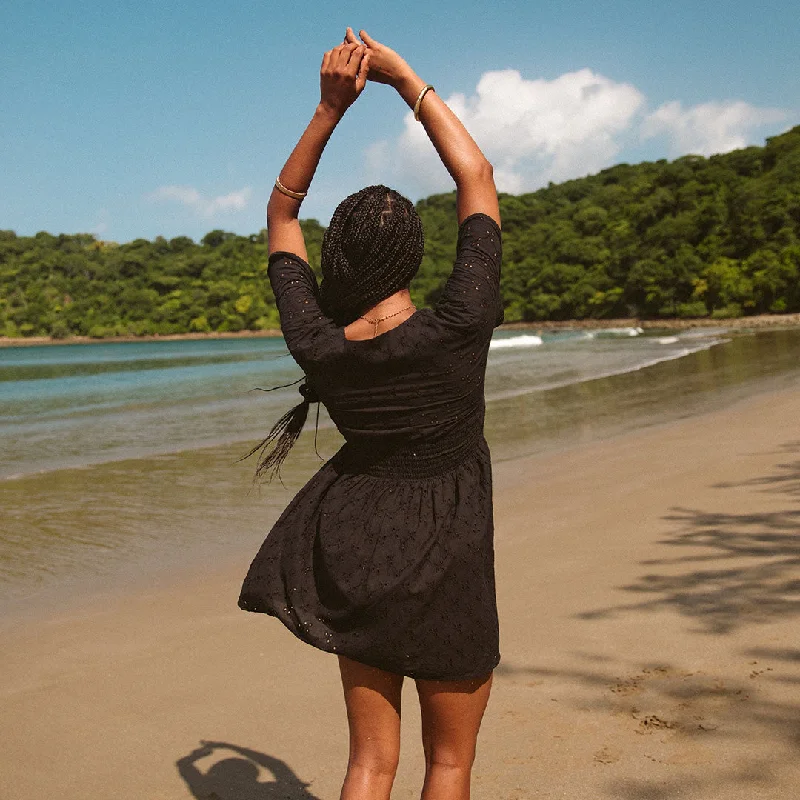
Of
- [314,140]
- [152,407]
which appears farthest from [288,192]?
[152,407]

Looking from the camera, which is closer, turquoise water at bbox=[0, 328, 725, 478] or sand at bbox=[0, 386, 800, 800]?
sand at bbox=[0, 386, 800, 800]

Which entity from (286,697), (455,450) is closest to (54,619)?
(286,697)

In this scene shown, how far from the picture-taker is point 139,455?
1179 centimetres

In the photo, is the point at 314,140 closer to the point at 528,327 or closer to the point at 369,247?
the point at 369,247

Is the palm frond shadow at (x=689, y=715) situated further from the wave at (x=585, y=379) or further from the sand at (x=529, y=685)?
the wave at (x=585, y=379)

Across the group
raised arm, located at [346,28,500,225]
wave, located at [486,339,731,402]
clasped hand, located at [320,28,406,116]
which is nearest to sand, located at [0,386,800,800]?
raised arm, located at [346,28,500,225]

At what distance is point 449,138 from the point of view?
1766mm

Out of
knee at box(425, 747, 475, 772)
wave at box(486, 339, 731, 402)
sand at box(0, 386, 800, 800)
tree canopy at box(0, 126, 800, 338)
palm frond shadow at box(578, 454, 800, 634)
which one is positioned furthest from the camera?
tree canopy at box(0, 126, 800, 338)

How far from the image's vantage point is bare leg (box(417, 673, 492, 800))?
5.71ft

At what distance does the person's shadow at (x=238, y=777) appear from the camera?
9.55 feet

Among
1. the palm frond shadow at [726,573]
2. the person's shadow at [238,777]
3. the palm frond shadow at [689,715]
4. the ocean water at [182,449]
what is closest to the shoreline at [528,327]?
the ocean water at [182,449]

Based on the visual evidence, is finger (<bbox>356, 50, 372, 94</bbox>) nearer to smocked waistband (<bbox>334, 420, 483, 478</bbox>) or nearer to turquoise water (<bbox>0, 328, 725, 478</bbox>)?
smocked waistband (<bbox>334, 420, 483, 478</bbox>)

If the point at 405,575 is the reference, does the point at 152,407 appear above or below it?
A: below

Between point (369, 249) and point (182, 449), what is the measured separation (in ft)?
35.8
